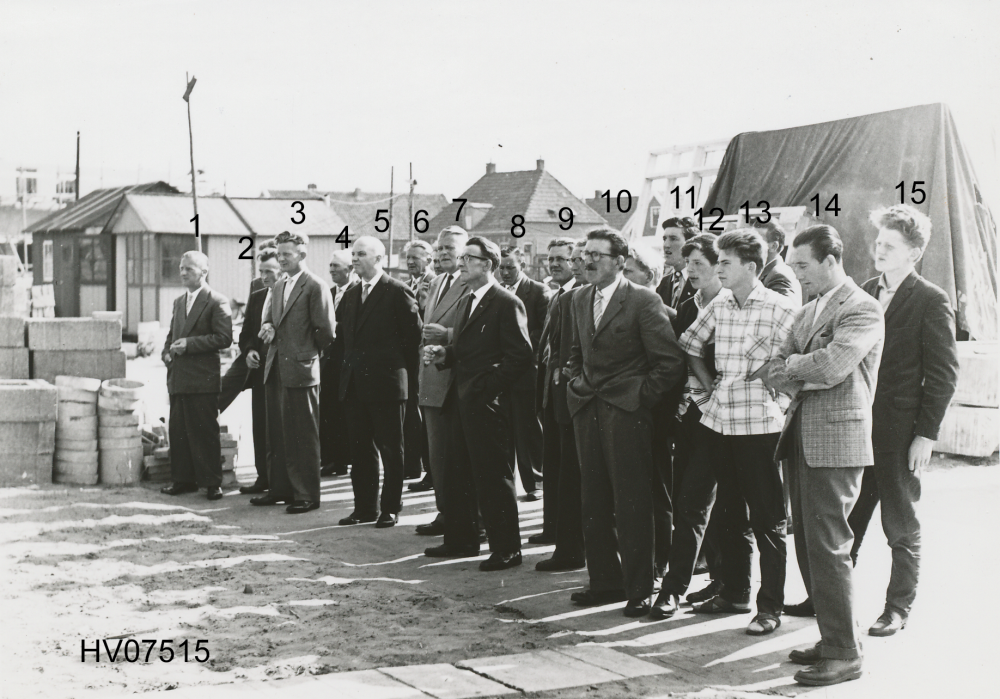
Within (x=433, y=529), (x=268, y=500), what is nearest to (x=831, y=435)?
(x=433, y=529)

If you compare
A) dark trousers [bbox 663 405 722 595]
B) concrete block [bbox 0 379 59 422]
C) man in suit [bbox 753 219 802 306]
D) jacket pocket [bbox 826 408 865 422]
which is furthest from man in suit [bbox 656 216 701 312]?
concrete block [bbox 0 379 59 422]

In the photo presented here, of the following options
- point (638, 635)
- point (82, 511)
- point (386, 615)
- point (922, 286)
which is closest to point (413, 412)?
point (82, 511)

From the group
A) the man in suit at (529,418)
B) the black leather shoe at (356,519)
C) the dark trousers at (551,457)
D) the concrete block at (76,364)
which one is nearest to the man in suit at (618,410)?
the dark trousers at (551,457)

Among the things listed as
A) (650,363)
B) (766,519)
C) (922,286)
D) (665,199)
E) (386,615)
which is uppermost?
(665,199)

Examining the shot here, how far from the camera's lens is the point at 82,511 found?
8.41 meters

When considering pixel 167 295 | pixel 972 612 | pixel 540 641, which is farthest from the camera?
pixel 167 295

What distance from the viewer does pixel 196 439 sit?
9.36 meters

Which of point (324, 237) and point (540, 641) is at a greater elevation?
point (324, 237)

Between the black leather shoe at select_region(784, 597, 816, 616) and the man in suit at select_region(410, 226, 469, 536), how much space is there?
2562 millimetres

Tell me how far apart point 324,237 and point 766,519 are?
110 feet

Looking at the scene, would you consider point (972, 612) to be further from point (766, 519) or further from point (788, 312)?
point (788, 312)

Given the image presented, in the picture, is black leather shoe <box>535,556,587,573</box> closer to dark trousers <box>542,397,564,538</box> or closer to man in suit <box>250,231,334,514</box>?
dark trousers <box>542,397,564,538</box>

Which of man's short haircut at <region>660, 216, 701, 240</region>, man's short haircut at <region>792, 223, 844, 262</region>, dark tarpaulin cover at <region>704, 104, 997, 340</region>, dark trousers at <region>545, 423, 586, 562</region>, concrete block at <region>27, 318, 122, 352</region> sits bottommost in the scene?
dark trousers at <region>545, 423, 586, 562</region>

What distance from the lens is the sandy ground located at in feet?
15.2
